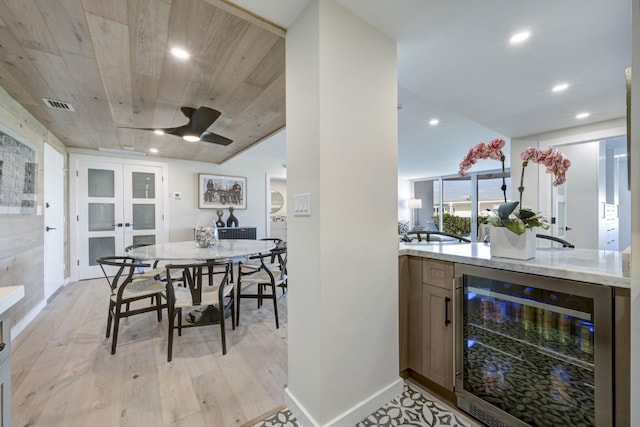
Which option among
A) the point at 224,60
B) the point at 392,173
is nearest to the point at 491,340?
the point at 392,173

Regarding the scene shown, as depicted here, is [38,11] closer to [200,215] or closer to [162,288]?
[162,288]

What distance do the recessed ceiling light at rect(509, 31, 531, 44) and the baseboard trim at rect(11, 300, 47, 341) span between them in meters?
4.52

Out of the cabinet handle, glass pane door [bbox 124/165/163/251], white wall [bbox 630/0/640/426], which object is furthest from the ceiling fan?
glass pane door [bbox 124/165/163/251]

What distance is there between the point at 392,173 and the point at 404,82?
41.8 inches

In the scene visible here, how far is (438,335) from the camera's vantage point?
1613 millimetres

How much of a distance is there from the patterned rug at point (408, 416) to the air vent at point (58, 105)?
3313 millimetres

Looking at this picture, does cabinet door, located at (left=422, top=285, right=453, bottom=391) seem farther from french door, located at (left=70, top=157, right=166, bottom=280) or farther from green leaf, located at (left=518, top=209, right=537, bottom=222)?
french door, located at (left=70, top=157, right=166, bottom=280)

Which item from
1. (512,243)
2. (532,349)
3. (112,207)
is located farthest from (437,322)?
(112,207)

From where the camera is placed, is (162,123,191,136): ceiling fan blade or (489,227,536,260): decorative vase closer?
(489,227,536,260): decorative vase

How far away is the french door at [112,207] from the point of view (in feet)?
14.4

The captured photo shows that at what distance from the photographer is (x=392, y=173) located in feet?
5.32

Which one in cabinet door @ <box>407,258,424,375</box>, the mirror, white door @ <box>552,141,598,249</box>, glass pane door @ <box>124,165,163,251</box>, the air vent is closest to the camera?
cabinet door @ <box>407,258,424,375</box>

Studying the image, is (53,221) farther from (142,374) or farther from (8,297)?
(8,297)

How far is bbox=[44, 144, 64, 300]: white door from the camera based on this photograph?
327 centimetres
